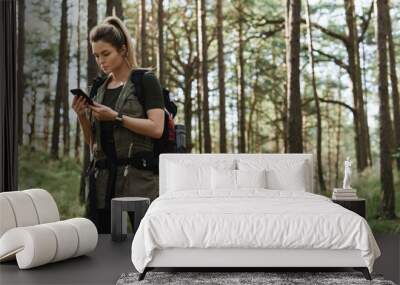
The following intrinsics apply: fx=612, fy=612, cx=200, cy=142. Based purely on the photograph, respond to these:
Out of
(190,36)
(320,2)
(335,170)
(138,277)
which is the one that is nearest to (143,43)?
(190,36)

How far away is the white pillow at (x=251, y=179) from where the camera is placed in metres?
6.14

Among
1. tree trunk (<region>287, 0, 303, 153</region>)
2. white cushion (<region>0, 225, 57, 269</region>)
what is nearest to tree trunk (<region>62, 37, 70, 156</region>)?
white cushion (<region>0, 225, 57, 269</region>)

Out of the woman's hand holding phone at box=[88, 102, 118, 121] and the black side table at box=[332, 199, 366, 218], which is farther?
the woman's hand holding phone at box=[88, 102, 118, 121]

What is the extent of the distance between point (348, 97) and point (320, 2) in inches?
46.2

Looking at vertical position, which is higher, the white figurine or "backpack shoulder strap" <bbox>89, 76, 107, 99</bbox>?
"backpack shoulder strap" <bbox>89, 76, 107, 99</bbox>

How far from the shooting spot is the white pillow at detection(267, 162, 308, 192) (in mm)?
6281

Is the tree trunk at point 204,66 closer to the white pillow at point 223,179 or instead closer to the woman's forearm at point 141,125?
the woman's forearm at point 141,125

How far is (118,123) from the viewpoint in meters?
7.11

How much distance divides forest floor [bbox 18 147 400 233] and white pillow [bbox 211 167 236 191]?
5.25ft

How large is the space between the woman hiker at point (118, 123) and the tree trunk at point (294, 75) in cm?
154

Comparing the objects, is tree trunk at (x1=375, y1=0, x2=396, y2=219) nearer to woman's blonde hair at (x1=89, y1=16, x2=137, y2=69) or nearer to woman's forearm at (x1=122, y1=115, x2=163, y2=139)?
woman's forearm at (x1=122, y1=115, x2=163, y2=139)

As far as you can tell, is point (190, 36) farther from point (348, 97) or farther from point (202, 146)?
point (348, 97)

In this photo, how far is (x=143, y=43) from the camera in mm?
7289

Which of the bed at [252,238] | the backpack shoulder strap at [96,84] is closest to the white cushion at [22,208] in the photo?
the bed at [252,238]
